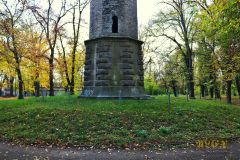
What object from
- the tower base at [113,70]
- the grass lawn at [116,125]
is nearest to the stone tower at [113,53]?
the tower base at [113,70]

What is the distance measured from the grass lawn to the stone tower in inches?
77.4

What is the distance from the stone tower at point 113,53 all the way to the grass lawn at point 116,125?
6.45ft

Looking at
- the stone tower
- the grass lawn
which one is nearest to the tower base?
the stone tower

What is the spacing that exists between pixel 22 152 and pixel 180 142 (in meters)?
5.43

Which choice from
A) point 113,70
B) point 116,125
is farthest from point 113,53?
point 116,125

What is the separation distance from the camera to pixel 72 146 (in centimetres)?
873

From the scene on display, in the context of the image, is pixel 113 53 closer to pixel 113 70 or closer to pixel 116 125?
pixel 113 70

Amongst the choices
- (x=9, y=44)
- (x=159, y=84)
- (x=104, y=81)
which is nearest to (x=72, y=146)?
(x=104, y=81)

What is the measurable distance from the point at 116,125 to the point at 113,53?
661 centimetres

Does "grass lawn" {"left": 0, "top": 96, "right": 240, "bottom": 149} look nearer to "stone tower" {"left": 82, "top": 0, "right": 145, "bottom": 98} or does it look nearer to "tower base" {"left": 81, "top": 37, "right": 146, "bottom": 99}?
"tower base" {"left": 81, "top": 37, "right": 146, "bottom": 99}

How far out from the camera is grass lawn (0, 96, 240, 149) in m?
9.21

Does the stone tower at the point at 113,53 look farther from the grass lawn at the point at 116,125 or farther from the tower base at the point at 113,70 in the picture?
the grass lawn at the point at 116,125

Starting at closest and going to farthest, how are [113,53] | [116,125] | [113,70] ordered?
[116,125], [113,70], [113,53]

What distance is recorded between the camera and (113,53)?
1622 cm
